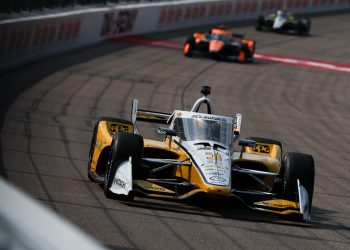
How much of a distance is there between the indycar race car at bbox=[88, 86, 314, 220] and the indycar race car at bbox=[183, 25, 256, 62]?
60.1ft

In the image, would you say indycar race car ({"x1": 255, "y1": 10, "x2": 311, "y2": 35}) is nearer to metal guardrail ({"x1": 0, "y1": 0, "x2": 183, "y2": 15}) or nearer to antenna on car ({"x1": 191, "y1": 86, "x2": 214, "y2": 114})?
metal guardrail ({"x1": 0, "y1": 0, "x2": 183, "y2": 15})

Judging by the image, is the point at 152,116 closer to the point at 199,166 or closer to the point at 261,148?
the point at 261,148

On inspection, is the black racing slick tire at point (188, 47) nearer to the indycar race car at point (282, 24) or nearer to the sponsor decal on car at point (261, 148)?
the indycar race car at point (282, 24)

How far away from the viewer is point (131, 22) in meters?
34.9

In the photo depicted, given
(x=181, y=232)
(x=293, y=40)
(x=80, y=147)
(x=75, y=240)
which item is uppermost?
(x=75, y=240)

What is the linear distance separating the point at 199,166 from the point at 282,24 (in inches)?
1205

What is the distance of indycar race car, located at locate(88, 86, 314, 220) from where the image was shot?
10453 mm

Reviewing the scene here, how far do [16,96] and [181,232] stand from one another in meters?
10.8

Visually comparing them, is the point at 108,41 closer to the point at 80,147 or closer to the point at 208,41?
the point at 208,41

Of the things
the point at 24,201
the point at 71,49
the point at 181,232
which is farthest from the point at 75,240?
the point at 71,49

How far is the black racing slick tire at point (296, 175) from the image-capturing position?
35.7ft

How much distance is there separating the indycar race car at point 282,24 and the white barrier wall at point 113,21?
95.6 inches

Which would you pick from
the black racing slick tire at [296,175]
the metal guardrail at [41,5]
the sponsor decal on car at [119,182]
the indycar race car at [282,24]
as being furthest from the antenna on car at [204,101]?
the indycar race car at [282,24]

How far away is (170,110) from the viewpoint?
808 inches
